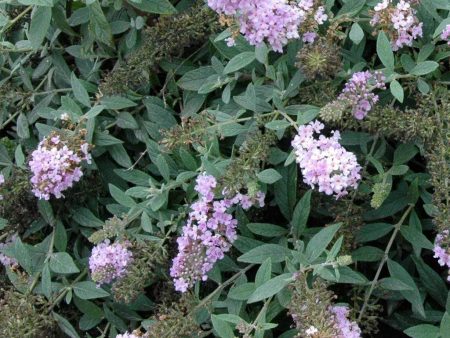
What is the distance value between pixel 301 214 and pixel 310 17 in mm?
614

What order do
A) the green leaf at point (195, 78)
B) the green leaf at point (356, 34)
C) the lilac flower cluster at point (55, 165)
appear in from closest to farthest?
the green leaf at point (356, 34) → the lilac flower cluster at point (55, 165) → the green leaf at point (195, 78)

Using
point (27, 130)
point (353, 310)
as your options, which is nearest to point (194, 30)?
point (27, 130)

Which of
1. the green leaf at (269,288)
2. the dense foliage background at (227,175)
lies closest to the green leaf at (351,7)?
the dense foliage background at (227,175)

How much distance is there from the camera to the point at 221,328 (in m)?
2.04

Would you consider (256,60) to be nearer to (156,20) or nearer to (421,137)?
(156,20)

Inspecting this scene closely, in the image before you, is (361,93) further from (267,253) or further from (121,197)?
(121,197)

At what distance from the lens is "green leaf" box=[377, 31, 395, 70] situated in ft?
7.09

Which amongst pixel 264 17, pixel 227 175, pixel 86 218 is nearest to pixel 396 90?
pixel 264 17

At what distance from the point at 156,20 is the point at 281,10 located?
0.73m

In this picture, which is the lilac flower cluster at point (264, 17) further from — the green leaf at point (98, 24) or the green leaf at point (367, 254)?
the green leaf at point (367, 254)

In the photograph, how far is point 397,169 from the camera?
2.26 metres

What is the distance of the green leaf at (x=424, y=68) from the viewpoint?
7.17 feet

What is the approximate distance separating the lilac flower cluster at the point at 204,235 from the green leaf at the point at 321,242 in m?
0.22

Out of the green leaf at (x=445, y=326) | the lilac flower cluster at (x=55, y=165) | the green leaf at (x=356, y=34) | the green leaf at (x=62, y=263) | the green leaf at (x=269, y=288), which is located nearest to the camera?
the green leaf at (x=445, y=326)
